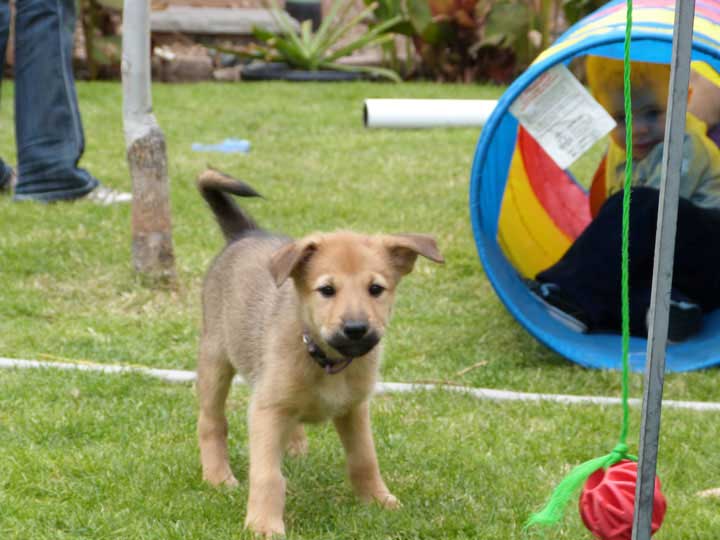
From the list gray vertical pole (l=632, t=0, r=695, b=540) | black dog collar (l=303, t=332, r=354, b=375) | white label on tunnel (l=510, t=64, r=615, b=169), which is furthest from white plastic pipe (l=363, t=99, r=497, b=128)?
gray vertical pole (l=632, t=0, r=695, b=540)

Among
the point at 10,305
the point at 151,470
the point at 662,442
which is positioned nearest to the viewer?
the point at 151,470

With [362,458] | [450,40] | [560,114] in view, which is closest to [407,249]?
[362,458]

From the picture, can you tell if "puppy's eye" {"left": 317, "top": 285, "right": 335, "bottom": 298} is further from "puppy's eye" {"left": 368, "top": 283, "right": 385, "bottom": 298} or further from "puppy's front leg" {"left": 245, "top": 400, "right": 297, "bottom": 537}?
"puppy's front leg" {"left": 245, "top": 400, "right": 297, "bottom": 537}

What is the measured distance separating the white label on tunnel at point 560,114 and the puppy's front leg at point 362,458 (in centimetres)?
200

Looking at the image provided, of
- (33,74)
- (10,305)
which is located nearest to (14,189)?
(33,74)

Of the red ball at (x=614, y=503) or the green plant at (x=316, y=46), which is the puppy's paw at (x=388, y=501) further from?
the green plant at (x=316, y=46)

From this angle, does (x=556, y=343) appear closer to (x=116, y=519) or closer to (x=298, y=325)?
→ (x=298, y=325)

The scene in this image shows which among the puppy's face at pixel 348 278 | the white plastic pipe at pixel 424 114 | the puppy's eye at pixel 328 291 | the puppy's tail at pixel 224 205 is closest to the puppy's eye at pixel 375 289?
the puppy's face at pixel 348 278

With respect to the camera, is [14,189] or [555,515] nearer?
[555,515]

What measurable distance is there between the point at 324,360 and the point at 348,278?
279 millimetres

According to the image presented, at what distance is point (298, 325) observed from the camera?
3584 millimetres

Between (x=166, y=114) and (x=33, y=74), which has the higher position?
(x=33, y=74)

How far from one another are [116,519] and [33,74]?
169 inches

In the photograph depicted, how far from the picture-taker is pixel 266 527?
135 inches
